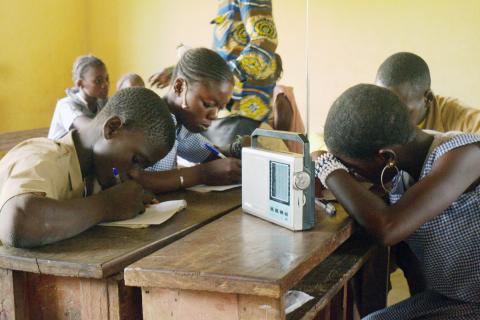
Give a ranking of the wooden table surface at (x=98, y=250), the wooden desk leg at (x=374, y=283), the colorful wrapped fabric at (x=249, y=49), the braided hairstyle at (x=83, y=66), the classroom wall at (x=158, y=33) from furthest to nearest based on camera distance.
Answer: the classroom wall at (x=158, y=33) → the braided hairstyle at (x=83, y=66) → the colorful wrapped fabric at (x=249, y=49) → the wooden desk leg at (x=374, y=283) → the wooden table surface at (x=98, y=250)

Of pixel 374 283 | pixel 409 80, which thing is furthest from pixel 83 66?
pixel 374 283

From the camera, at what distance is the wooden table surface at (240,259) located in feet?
3.17

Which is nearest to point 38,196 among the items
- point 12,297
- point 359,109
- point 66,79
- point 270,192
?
point 12,297

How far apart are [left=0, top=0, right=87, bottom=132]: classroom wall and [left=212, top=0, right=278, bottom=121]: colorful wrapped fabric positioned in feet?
8.00

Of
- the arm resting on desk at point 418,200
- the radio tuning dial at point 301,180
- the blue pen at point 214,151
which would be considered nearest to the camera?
the radio tuning dial at point 301,180

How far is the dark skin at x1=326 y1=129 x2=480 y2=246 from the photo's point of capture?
1341 mm

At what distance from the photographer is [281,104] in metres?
3.19

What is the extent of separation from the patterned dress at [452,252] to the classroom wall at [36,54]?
363cm

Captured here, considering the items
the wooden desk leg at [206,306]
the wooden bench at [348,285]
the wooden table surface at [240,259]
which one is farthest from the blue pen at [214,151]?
the wooden desk leg at [206,306]

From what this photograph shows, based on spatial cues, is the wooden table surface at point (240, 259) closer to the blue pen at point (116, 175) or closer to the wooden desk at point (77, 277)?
the wooden desk at point (77, 277)

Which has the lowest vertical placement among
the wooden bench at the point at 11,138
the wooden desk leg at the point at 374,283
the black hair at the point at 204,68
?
the wooden desk leg at the point at 374,283

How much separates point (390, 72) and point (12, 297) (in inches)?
73.9

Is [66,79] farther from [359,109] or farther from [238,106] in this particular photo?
[359,109]

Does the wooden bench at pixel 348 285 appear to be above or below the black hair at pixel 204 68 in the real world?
below
